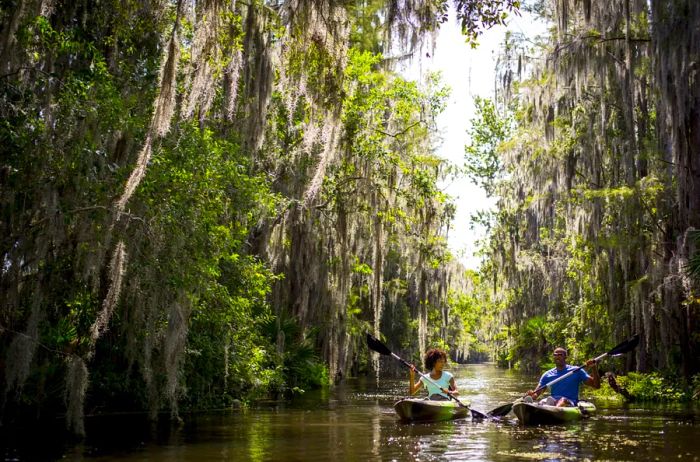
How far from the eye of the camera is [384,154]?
2175 centimetres

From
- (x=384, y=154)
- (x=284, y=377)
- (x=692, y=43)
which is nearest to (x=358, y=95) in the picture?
(x=384, y=154)

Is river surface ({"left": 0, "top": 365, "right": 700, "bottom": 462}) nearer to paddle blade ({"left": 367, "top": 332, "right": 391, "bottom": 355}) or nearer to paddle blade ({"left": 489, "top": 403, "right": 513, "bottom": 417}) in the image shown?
paddle blade ({"left": 489, "top": 403, "right": 513, "bottom": 417})

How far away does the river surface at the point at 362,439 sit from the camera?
8375mm

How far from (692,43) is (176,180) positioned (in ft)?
30.8

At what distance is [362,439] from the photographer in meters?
10.2

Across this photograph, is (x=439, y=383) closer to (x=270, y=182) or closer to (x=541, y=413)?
(x=541, y=413)

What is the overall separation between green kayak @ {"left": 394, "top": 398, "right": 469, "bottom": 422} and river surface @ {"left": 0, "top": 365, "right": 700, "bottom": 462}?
0.24 metres

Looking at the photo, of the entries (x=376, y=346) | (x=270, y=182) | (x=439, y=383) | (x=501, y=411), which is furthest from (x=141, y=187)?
(x=270, y=182)

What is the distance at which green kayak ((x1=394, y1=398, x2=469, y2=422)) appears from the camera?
1234 cm

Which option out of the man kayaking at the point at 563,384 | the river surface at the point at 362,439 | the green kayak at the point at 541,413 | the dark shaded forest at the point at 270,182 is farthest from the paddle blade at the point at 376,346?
the green kayak at the point at 541,413

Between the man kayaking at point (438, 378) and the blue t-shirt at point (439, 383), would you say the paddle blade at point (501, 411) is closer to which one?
the man kayaking at point (438, 378)

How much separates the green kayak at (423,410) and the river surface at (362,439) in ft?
0.79

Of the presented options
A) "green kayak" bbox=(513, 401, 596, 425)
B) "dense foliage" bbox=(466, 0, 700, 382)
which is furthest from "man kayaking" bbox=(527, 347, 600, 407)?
"dense foliage" bbox=(466, 0, 700, 382)

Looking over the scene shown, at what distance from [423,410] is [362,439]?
2.50 meters
